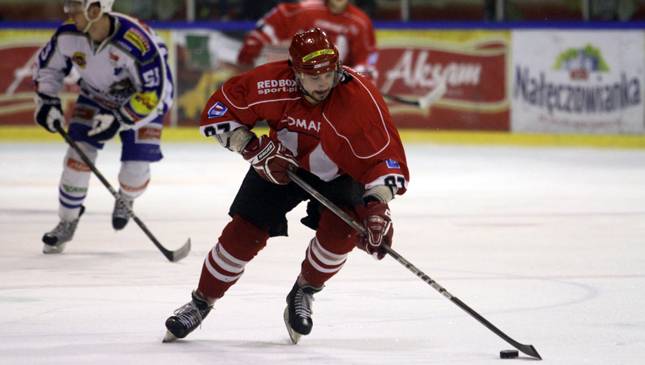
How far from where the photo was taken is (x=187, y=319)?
358 cm

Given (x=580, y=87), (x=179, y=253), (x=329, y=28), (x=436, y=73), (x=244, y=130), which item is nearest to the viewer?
(x=244, y=130)

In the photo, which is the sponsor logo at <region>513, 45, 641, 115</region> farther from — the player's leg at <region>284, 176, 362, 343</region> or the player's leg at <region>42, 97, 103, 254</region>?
the player's leg at <region>284, 176, 362, 343</region>

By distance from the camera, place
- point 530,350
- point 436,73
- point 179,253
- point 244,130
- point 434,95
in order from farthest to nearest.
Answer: point 436,73, point 434,95, point 179,253, point 244,130, point 530,350

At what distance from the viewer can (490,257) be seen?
5230 millimetres

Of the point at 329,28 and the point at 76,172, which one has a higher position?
the point at 76,172

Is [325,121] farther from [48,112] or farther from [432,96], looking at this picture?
[432,96]

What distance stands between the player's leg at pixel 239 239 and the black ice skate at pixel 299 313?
0.16 metres

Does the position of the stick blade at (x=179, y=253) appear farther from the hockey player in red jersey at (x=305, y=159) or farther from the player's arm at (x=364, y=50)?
the player's arm at (x=364, y=50)

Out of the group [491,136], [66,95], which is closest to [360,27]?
[491,136]

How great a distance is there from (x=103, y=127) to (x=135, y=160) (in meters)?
0.25

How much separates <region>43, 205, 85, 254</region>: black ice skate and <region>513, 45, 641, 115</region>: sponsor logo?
554cm

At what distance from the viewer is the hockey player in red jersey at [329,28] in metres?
8.48

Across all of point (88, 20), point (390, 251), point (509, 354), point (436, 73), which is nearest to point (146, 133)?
point (88, 20)

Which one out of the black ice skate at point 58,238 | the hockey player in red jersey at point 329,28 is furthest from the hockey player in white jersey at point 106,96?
the hockey player in red jersey at point 329,28
